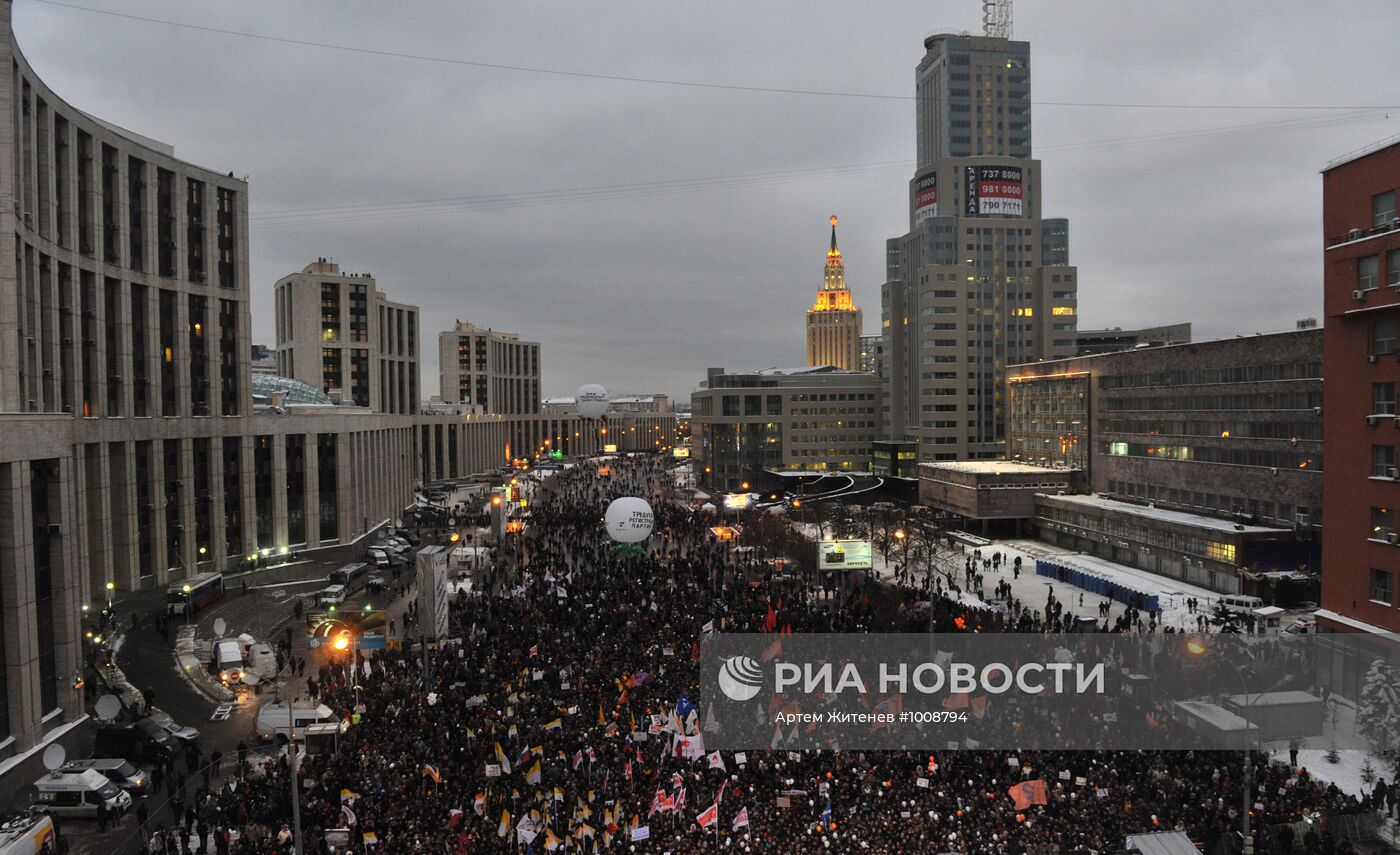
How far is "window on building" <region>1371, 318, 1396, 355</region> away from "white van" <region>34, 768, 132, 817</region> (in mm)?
38351

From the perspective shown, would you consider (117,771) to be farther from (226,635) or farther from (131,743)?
(226,635)

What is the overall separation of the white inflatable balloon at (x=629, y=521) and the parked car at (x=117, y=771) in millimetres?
26478

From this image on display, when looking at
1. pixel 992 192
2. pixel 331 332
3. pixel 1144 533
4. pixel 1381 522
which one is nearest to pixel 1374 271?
pixel 1381 522

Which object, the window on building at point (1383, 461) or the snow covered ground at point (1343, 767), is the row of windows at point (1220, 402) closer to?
the window on building at point (1383, 461)

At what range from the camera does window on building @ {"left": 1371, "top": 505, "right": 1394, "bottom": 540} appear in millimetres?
26812

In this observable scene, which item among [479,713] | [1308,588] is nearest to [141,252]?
[479,713]

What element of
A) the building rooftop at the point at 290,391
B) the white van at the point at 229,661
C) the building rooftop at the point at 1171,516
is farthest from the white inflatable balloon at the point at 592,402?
the white van at the point at 229,661

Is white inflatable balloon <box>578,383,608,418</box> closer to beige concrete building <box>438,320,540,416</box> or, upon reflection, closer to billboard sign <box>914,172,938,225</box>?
billboard sign <box>914,172,938,225</box>

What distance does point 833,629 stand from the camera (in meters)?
30.3

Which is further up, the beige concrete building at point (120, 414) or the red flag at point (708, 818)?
the beige concrete building at point (120, 414)

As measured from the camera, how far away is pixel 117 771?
20953mm

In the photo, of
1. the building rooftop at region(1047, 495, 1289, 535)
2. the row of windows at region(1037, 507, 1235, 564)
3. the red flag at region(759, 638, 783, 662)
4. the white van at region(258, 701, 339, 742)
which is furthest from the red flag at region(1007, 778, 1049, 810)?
the row of windows at region(1037, 507, 1235, 564)

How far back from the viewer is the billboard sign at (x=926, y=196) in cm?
10300

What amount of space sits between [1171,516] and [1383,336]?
24647 millimetres
